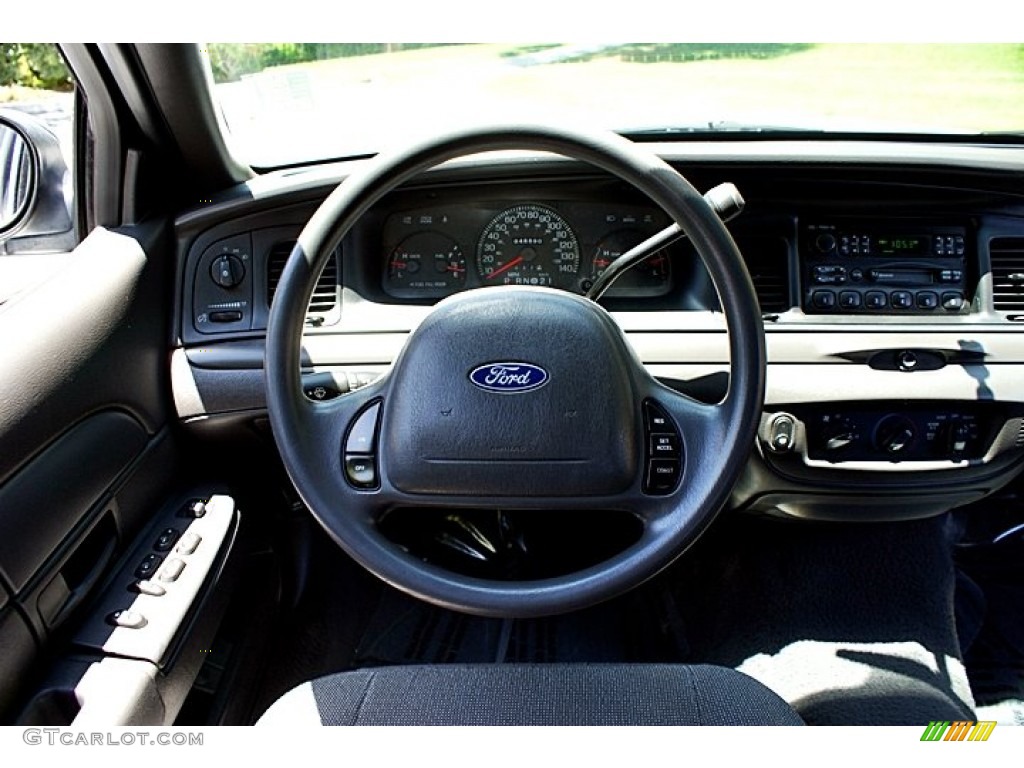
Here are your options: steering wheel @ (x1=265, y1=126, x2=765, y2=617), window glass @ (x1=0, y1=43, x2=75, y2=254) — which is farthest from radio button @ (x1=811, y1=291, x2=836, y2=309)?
window glass @ (x1=0, y1=43, x2=75, y2=254)

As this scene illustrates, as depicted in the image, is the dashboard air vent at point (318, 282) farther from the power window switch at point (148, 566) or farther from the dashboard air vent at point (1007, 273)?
the dashboard air vent at point (1007, 273)

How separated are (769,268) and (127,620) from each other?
5.18 feet

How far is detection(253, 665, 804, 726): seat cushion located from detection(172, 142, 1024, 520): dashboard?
66cm

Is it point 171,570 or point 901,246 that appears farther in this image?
point 901,246

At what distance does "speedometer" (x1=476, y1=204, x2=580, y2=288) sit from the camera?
191cm

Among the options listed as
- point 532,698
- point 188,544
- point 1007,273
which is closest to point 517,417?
point 532,698

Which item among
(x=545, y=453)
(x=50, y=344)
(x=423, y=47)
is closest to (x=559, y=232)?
(x=423, y=47)

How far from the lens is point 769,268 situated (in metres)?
1.93

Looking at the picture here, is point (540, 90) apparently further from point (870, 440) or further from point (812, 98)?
point (870, 440)

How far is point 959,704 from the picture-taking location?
1.92m

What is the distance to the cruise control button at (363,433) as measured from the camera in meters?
1.26

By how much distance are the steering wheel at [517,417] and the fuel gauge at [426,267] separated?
0.63 metres

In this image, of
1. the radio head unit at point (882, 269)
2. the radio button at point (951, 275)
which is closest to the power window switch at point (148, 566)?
the radio head unit at point (882, 269)

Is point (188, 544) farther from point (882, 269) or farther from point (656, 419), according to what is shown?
point (882, 269)
